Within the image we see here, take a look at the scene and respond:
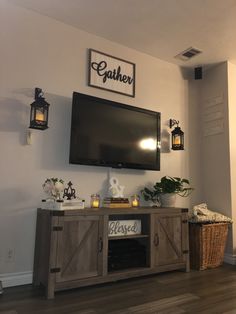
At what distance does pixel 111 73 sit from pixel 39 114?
1.10 meters

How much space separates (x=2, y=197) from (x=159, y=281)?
1608 millimetres

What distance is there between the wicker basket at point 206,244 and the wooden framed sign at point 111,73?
175cm

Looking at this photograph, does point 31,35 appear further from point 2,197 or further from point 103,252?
point 103,252

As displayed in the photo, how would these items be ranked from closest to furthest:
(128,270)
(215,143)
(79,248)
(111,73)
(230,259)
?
(79,248)
(128,270)
(111,73)
(230,259)
(215,143)

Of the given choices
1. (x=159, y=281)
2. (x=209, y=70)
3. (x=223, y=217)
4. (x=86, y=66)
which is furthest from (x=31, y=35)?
(x=223, y=217)

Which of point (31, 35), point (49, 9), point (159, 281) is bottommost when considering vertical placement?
point (159, 281)

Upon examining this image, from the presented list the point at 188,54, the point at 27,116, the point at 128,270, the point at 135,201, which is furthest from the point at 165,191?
the point at 188,54

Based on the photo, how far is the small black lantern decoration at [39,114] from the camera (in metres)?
2.40

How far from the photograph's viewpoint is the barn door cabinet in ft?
6.98

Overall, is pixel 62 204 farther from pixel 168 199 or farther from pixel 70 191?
pixel 168 199

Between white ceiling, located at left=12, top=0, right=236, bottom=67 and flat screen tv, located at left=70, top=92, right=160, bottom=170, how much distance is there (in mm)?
796

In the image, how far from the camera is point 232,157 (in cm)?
345

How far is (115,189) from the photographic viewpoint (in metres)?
2.79

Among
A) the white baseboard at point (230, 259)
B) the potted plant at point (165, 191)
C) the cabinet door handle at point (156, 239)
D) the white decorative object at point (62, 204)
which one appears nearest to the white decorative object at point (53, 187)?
the white decorative object at point (62, 204)
